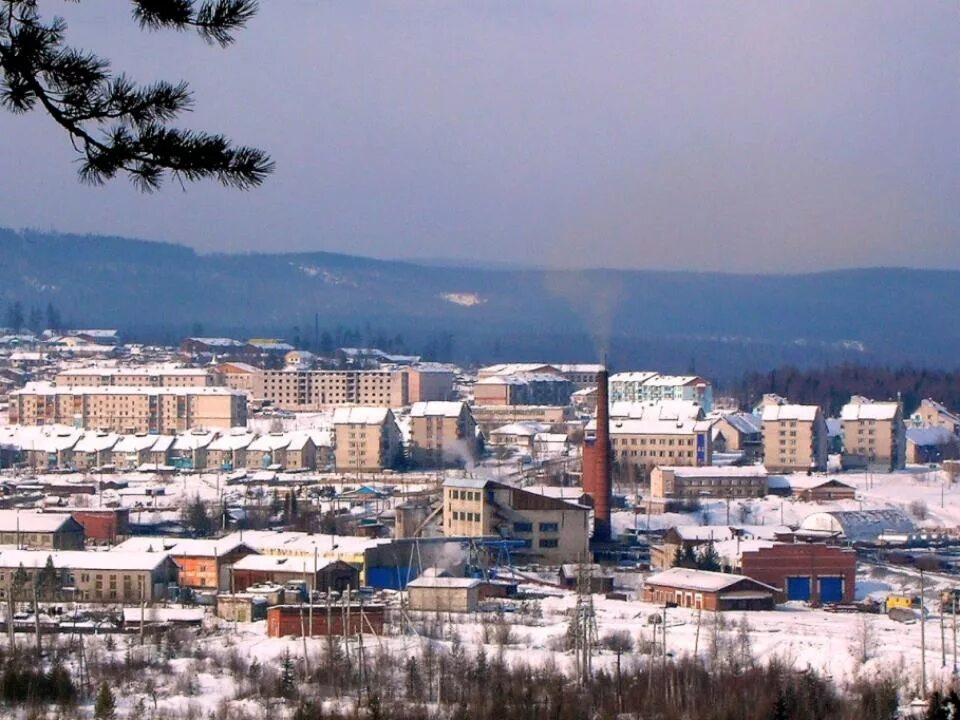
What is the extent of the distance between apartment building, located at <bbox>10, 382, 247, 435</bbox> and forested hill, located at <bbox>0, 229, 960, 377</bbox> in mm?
46654

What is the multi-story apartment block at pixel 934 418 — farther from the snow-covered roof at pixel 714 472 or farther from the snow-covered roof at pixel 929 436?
the snow-covered roof at pixel 714 472

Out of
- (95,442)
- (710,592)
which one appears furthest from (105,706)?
(95,442)

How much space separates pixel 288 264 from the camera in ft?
347

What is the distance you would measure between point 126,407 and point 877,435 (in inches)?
457

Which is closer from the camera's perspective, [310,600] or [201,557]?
[310,600]

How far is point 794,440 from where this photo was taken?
75.6ft

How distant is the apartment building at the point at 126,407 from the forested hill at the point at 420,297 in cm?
4665

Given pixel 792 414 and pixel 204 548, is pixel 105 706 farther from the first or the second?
pixel 792 414

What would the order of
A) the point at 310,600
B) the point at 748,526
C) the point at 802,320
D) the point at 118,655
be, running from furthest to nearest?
the point at 802,320, the point at 748,526, the point at 310,600, the point at 118,655

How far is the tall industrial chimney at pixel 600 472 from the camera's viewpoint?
16.6 meters

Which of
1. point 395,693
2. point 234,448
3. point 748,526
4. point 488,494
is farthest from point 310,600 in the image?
point 234,448

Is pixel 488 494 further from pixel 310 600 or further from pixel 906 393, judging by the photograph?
pixel 906 393

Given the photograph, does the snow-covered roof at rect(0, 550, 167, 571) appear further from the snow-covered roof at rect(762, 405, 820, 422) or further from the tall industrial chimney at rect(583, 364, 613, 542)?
the snow-covered roof at rect(762, 405, 820, 422)

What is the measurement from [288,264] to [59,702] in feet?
319
